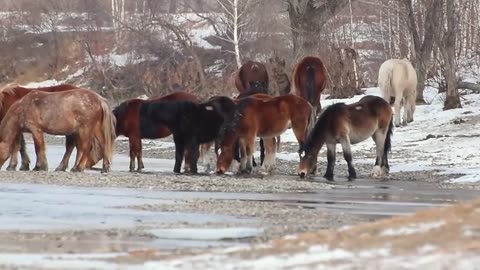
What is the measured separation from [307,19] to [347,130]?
720 inches

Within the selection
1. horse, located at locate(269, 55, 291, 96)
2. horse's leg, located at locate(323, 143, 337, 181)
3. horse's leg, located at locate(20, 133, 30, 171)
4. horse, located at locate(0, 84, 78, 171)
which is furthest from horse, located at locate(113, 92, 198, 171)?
horse, located at locate(269, 55, 291, 96)

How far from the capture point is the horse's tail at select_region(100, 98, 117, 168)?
21.3m

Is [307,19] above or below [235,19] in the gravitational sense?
below

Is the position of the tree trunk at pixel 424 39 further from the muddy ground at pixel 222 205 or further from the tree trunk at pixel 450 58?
the muddy ground at pixel 222 205

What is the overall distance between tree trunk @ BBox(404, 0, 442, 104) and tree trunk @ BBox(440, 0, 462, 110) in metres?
0.69

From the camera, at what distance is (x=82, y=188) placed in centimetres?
1638

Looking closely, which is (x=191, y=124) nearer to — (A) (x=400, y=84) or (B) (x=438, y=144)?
(B) (x=438, y=144)

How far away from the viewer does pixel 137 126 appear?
920 inches

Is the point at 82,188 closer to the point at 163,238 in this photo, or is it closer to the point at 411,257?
the point at 163,238

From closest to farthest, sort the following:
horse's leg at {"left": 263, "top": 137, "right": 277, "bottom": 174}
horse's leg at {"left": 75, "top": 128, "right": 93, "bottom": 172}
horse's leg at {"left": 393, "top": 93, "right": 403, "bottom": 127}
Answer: horse's leg at {"left": 75, "top": 128, "right": 93, "bottom": 172} < horse's leg at {"left": 263, "top": 137, "right": 277, "bottom": 174} < horse's leg at {"left": 393, "top": 93, "right": 403, "bottom": 127}

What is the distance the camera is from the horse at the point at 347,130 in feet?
67.9

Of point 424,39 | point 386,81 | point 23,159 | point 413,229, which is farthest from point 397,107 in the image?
point 413,229

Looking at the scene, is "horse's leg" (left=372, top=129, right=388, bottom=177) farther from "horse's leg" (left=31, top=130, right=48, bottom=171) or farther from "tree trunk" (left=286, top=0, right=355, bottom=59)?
"tree trunk" (left=286, top=0, right=355, bottom=59)

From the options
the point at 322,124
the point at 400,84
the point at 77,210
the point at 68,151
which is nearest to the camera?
the point at 77,210
